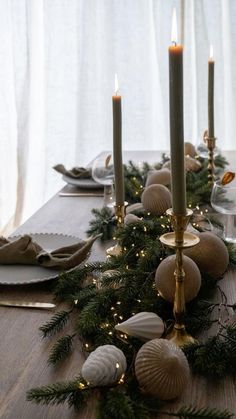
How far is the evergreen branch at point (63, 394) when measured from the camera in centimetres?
63

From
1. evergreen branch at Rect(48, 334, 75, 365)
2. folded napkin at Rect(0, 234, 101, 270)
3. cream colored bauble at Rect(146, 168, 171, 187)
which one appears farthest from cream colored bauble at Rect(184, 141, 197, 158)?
evergreen branch at Rect(48, 334, 75, 365)

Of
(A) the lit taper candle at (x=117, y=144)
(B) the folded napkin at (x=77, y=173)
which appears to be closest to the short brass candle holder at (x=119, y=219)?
(A) the lit taper candle at (x=117, y=144)

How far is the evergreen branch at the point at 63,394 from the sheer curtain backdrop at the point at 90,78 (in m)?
2.58

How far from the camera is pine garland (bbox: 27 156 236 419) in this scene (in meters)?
0.63

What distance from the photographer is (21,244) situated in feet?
3.37

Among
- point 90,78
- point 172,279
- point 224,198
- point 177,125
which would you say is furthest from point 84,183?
point 90,78

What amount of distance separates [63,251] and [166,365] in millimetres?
445

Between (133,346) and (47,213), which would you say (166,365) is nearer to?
(133,346)

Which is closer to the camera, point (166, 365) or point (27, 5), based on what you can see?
point (166, 365)

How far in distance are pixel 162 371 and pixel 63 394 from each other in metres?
0.11

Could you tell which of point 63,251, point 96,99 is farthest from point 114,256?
point 96,99

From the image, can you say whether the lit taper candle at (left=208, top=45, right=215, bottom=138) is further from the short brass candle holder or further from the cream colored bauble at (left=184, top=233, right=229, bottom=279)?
the cream colored bauble at (left=184, top=233, right=229, bottom=279)

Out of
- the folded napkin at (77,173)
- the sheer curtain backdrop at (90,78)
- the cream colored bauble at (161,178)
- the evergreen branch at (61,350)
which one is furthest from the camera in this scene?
the sheer curtain backdrop at (90,78)

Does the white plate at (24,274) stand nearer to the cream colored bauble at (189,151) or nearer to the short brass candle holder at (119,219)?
the short brass candle holder at (119,219)
